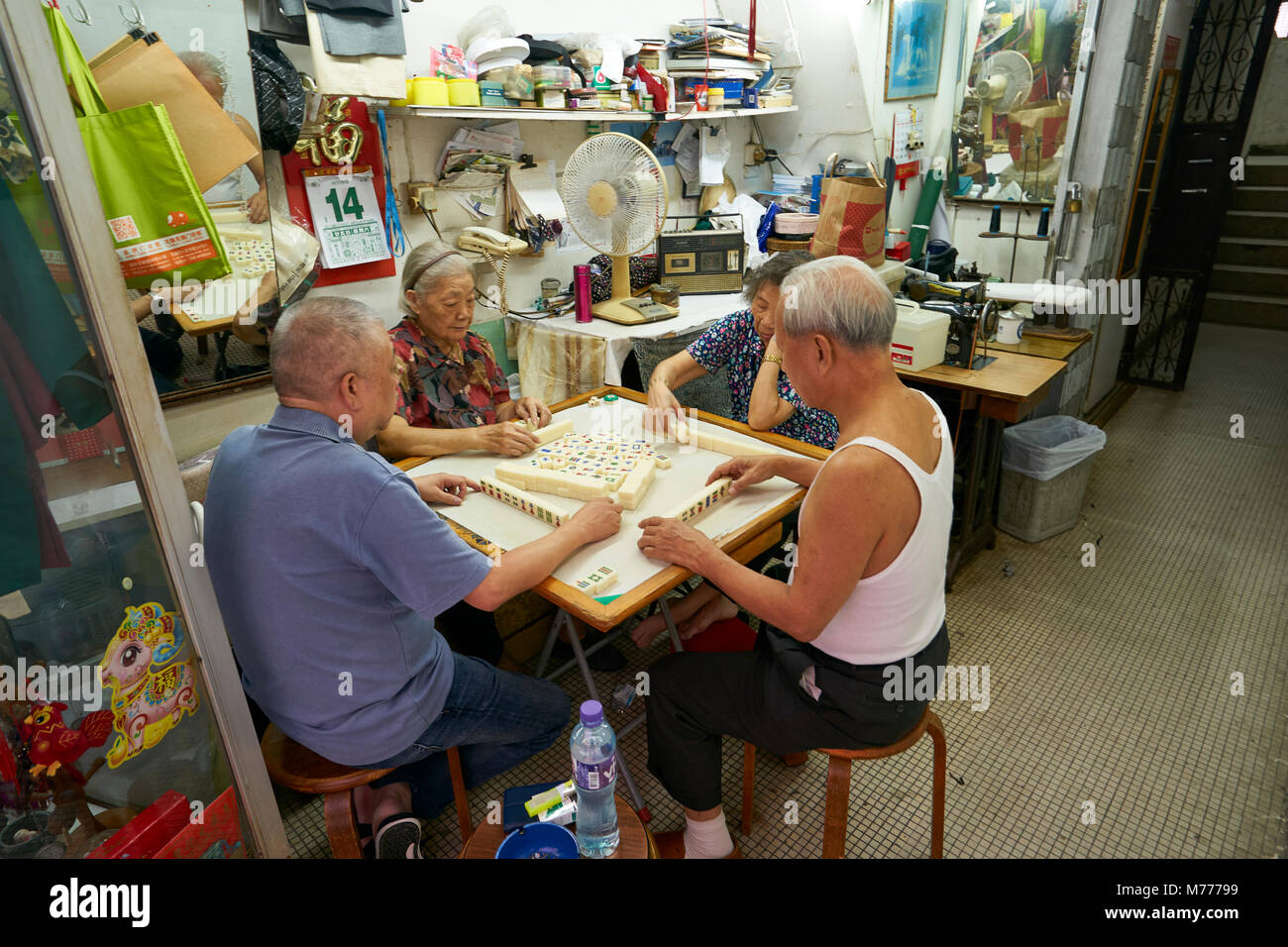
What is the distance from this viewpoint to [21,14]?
1055mm

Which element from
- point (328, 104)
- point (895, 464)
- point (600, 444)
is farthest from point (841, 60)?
point (895, 464)

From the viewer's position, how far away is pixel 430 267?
2373 millimetres

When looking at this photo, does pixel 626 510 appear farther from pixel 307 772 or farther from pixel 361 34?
pixel 361 34

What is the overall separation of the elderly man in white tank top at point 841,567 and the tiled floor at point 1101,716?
595 mm

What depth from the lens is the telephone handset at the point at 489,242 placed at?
323cm

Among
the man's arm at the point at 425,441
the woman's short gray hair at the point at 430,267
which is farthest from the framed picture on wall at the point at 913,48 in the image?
the man's arm at the point at 425,441

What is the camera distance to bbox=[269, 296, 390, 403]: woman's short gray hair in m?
1.41

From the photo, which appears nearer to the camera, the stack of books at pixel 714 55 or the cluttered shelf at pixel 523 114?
the cluttered shelf at pixel 523 114

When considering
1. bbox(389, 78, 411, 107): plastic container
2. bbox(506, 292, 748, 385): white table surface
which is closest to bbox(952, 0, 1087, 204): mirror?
bbox(506, 292, 748, 385): white table surface

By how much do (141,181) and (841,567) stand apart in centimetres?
176

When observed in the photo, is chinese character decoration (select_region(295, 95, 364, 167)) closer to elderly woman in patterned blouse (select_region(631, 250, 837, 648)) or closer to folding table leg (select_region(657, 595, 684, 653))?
elderly woman in patterned blouse (select_region(631, 250, 837, 648))

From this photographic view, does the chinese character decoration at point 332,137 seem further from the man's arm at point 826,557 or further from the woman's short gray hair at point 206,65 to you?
the man's arm at point 826,557

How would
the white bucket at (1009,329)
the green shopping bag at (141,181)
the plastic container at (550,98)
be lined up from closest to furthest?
the green shopping bag at (141,181), the plastic container at (550,98), the white bucket at (1009,329)

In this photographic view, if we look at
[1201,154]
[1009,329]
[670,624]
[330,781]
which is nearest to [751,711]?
[670,624]
